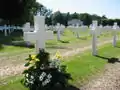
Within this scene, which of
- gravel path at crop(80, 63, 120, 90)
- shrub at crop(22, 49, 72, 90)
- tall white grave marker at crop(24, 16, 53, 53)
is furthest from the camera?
tall white grave marker at crop(24, 16, 53, 53)

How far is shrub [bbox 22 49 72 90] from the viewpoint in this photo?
24.6ft

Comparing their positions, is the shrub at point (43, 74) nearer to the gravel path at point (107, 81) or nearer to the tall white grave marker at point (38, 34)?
the gravel path at point (107, 81)

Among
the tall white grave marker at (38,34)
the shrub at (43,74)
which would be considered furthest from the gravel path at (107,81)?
the tall white grave marker at (38,34)

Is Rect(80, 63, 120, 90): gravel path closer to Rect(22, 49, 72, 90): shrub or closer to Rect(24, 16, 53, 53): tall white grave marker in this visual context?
Rect(22, 49, 72, 90): shrub

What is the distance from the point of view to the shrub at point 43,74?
751 centimetres

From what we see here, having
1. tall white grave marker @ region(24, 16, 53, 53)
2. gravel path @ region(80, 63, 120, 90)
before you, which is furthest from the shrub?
tall white grave marker @ region(24, 16, 53, 53)

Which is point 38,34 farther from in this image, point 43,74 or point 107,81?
point 107,81

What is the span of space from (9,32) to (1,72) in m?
25.8

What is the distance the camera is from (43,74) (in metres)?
7.53

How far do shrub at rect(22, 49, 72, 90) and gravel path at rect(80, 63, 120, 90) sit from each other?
819 millimetres

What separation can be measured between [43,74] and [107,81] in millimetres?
2315

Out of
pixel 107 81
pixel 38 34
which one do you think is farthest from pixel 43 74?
pixel 107 81

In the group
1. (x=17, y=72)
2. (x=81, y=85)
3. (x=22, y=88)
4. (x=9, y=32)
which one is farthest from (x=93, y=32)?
(x=9, y=32)

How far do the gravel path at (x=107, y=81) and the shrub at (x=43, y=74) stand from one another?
0.82m
